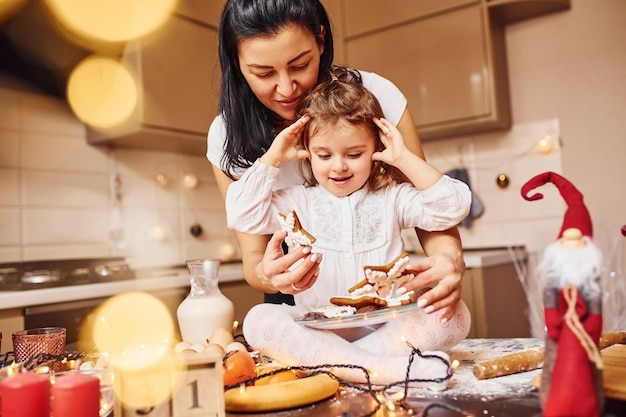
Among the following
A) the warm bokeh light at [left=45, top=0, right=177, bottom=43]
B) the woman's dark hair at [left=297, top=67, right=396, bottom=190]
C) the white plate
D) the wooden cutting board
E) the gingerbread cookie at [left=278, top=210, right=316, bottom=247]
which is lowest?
the wooden cutting board

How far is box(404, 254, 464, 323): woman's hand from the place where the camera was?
867mm

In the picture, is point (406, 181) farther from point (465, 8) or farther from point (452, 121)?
point (465, 8)

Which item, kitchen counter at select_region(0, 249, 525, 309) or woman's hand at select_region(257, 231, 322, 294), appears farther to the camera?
kitchen counter at select_region(0, 249, 525, 309)

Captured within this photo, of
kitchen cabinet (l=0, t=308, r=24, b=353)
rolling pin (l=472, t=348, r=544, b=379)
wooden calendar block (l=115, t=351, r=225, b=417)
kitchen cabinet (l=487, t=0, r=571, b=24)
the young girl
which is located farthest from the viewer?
kitchen cabinet (l=487, t=0, r=571, b=24)

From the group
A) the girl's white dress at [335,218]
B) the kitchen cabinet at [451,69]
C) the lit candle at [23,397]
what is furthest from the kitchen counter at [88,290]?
the kitchen cabinet at [451,69]

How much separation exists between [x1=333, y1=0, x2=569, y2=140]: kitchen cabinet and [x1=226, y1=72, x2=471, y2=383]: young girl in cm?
151

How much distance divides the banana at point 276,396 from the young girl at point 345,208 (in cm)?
14

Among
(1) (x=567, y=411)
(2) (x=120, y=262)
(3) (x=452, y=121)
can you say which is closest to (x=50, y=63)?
(2) (x=120, y=262)

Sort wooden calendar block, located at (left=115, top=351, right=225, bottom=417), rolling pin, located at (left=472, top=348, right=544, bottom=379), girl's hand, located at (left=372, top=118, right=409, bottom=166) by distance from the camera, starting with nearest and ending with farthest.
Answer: wooden calendar block, located at (left=115, top=351, right=225, bottom=417) < rolling pin, located at (left=472, top=348, right=544, bottom=379) < girl's hand, located at (left=372, top=118, right=409, bottom=166)

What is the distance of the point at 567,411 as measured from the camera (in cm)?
55

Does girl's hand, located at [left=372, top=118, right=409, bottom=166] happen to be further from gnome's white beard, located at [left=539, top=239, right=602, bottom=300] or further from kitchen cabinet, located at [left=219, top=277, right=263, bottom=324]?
kitchen cabinet, located at [left=219, top=277, right=263, bottom=324]

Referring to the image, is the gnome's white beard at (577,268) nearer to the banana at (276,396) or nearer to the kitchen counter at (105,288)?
the banana at (276,396)

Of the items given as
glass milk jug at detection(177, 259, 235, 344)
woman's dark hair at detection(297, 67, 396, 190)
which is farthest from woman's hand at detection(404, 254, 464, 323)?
glass milk jug at detection(177, 259, 235, 344)

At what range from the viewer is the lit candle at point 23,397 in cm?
62
